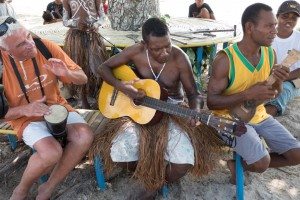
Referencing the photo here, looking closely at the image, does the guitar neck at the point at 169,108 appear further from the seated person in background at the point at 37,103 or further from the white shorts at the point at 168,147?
the seated person in background at the point at 37,103

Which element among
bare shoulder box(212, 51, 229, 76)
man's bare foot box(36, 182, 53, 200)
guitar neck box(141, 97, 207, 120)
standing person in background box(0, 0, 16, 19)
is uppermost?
bare shoulder box(212, 51, 229, 76)

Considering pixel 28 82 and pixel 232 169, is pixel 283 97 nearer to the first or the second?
pixel 232 169

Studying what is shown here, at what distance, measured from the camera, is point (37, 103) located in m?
2.88

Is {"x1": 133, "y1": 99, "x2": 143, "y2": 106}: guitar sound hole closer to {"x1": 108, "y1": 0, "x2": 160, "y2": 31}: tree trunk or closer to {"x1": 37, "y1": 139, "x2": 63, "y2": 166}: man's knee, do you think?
{"x1": 37, "y1": 139, "x2": 63, "y2": 166}: man's knee

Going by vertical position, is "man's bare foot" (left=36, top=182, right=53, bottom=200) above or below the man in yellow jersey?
below

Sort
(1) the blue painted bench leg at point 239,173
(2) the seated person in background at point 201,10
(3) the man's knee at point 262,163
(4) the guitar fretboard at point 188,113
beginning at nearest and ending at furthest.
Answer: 1. (4) the guitar fretboard at point 188,113
2. (3) the man's knee at point 262,163
3. (1) the blue painted bench leg at point 239,173
4. (2) the seated person in background at point 201,10

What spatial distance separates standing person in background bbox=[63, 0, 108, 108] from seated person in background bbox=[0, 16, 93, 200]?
1181 millimetres

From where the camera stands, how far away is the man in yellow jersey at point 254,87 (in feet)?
9.02

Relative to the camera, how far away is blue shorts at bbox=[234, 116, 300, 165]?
2754 mm

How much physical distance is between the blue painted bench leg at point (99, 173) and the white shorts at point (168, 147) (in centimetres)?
27

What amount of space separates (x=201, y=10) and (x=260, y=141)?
531 centimetres

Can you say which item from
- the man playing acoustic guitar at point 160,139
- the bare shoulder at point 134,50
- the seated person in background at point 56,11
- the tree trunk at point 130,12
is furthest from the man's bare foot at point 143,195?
the seated person in background at point 56,11

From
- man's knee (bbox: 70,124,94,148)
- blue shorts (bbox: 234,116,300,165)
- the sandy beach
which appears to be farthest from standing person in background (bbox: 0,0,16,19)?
blue shorts (bbox: 234,116,300,165)

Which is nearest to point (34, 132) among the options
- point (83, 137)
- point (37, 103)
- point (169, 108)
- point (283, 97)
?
point (37, 103)
